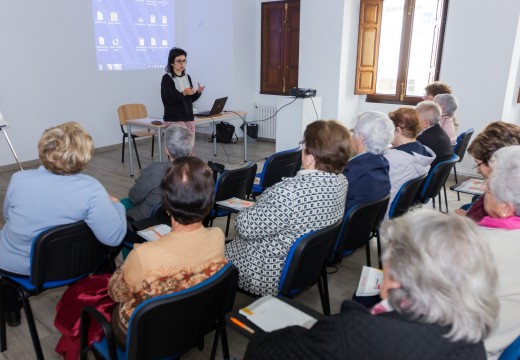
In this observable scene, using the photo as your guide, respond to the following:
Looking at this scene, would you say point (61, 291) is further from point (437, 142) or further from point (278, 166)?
point (437, 142)

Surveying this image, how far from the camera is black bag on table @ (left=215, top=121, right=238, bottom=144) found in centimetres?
748

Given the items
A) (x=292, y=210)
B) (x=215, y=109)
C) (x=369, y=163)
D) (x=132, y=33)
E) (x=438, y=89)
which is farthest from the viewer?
(x=132, y=33)

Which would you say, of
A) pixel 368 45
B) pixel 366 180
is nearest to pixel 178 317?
pixel 366 180

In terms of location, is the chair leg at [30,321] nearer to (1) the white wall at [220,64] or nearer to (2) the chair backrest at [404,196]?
(2) the chair backrest at [404,196]

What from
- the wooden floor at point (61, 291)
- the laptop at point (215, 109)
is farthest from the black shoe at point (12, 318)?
the laptop at point (215, 109)

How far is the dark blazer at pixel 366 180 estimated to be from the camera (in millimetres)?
2400

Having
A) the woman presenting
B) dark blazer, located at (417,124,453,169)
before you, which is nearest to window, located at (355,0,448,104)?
dark blazer, located at (417,124,453,169)

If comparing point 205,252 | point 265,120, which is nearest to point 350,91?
point 265,120

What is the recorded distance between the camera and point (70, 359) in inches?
69.4

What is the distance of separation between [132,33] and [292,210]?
5.96 meters

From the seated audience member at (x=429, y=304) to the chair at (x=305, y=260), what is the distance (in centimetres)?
79

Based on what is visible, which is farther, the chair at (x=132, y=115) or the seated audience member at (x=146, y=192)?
the chair at (x=132, y=115)

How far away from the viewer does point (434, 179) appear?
317cm

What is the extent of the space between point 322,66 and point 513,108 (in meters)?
2.73
